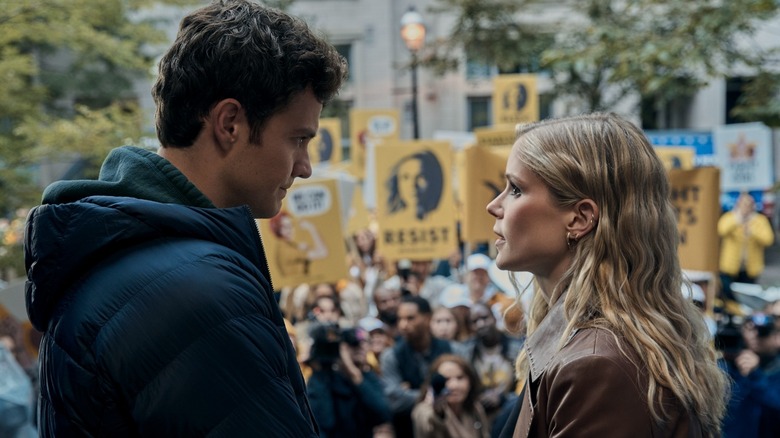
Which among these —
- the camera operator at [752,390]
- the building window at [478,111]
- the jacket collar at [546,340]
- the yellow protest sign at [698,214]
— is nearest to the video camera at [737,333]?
the camera operator at [752,390]

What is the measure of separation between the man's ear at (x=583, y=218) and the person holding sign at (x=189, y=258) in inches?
28.9

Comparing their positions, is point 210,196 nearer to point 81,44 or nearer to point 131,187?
point 131,187

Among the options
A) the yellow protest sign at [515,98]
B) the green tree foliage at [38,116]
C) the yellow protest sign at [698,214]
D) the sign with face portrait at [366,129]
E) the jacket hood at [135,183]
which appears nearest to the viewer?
the jacket hood at [135,183]

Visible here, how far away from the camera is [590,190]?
214cm

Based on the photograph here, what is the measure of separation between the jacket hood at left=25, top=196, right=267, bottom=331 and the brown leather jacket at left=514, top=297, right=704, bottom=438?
0.83 m

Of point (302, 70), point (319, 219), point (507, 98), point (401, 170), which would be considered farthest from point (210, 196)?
point (507, 98)

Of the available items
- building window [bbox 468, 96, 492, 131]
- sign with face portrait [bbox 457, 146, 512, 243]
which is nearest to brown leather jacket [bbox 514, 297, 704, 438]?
sign with face portrait [bbox 457, 146, 512, 243]

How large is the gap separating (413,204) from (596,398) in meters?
7.73

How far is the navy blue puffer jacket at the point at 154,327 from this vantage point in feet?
4.40

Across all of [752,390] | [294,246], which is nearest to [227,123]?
[752,390]

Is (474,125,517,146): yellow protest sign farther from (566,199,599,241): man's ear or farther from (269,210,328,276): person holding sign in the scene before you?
(566,199,599,241): man's ear

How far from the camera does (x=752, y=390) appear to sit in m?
5.95

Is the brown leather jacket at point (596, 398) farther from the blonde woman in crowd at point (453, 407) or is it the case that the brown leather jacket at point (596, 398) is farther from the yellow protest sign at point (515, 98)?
the yellow protest sign at point (515, 98)

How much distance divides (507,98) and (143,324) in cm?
1437
